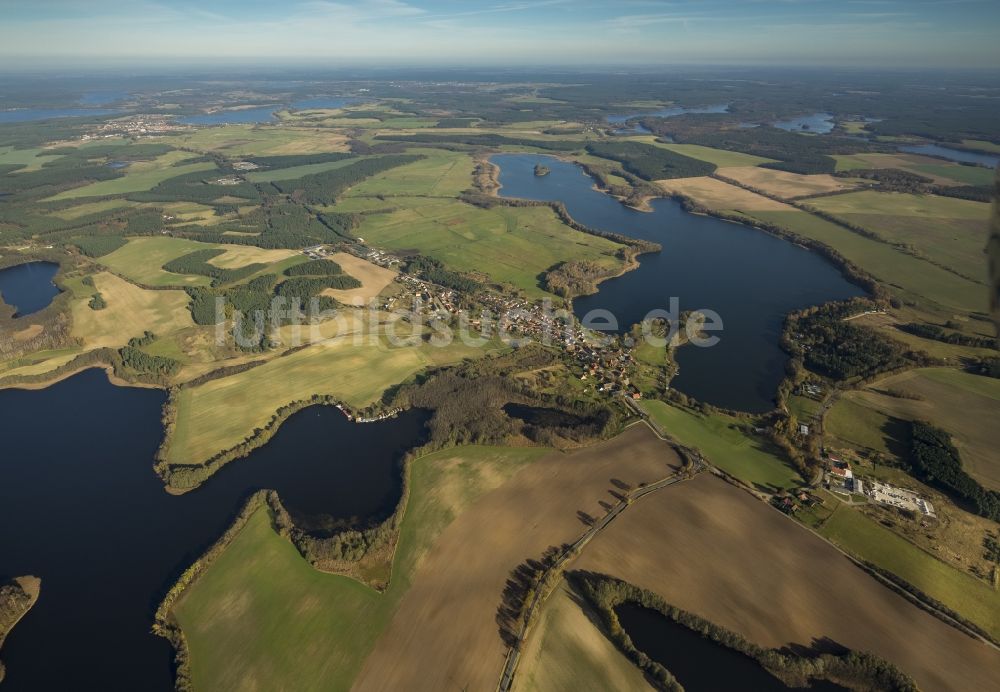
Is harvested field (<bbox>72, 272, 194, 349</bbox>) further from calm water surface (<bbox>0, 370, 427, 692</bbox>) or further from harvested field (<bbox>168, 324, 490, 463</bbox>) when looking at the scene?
harvested field (<bbox>168, 324, 490, 463</bbox>)

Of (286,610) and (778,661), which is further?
(286,610)

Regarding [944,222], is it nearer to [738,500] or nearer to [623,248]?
[623,248]

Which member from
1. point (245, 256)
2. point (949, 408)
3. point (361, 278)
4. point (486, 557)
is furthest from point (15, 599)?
point (949, 408)

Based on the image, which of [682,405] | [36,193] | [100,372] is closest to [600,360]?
[682,405]

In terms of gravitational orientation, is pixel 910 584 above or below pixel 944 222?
below

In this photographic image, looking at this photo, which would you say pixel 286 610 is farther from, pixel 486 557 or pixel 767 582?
pixel 767 582
